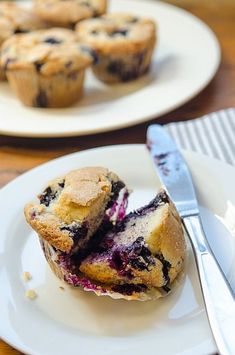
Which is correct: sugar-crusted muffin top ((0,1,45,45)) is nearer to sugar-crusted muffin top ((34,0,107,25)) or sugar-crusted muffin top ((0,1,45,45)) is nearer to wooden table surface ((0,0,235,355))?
sugar-crusted muffin top ((34,0,107,25))

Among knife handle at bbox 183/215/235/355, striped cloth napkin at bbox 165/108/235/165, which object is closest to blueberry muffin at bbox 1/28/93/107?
striped cloth napkin at bbox 165/108/235/165

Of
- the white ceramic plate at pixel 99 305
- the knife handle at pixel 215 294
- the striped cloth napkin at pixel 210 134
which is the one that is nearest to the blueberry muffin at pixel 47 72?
the striped cloth napkin at pixel 210 134

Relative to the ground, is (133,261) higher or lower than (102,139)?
higher

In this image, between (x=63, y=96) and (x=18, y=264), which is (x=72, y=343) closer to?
(x=18, y=264)

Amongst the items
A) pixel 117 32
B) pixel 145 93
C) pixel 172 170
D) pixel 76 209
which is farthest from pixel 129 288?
pixel 117 32

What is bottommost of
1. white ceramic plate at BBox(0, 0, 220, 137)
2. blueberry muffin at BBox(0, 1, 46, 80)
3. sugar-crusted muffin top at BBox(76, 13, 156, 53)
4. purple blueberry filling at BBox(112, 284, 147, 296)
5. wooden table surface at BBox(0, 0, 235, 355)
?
wooden table surface at BBox(0, 0, 235, 355)

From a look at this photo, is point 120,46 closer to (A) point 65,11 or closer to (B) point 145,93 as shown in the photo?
(B) point 145,93
